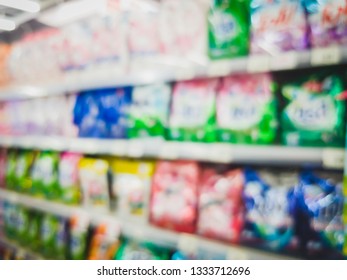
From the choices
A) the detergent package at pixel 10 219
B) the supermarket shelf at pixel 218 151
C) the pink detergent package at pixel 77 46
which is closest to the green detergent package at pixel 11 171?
the detergent package at pixel 10 219

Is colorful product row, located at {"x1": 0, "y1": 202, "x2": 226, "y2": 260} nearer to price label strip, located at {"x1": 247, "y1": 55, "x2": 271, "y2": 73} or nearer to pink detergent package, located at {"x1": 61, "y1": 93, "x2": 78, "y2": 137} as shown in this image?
pink detergent package, located at {"x1": 61, "y1": 93, "x2": 78, "y2": 137}

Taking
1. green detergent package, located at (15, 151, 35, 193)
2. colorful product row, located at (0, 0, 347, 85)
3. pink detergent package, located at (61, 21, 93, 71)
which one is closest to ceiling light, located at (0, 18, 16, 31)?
colorful product row, located at (0, 0, 347, 85)

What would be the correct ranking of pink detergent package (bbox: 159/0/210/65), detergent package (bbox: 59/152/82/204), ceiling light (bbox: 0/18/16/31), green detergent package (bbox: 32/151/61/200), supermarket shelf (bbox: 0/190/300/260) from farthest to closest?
ceiling light (bbox: 0/18/16/31) < green detergent package (bbox: 32/151/61/200) < detergent package (bbox: 59/152/82/204) < pink detergent package (bbox: 159/0/210/65) < supermarket shelf (bbox: 0/190/300/260)

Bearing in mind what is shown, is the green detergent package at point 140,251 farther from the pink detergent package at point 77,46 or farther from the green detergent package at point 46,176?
the pink detergent package at point 77,46

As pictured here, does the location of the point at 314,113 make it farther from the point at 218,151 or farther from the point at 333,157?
the point at 218,151

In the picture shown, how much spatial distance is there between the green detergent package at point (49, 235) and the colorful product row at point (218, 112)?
54 centimetres

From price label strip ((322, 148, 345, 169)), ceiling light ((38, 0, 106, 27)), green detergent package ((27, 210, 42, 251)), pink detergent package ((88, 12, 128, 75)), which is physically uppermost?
ceiling light ((38, 0, 106, 27))

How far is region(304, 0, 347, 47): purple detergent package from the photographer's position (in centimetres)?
101

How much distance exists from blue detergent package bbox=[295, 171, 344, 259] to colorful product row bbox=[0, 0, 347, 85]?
1.47 feet

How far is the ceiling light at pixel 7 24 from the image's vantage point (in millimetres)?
2448

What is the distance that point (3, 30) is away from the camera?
102 inches

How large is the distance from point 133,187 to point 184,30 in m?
0.73

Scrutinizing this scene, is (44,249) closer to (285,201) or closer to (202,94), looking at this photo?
(202,94)
